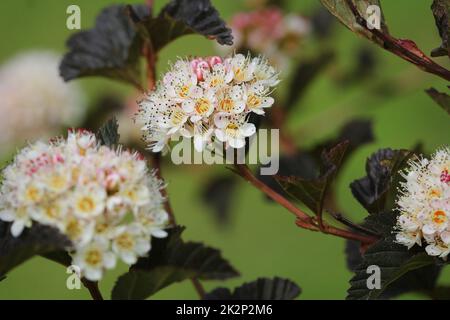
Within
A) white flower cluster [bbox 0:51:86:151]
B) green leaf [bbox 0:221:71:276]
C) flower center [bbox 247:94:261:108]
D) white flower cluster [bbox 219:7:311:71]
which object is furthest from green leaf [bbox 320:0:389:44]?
white flower cluster [bbox 0:51:86:151]

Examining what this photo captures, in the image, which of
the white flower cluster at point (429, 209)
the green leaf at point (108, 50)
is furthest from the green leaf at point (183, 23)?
the white flower cluster at point (429, 209)

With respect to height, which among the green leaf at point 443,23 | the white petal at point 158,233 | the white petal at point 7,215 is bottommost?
the white petal at point 158,233

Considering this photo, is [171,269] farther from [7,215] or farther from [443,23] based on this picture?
[443,23]

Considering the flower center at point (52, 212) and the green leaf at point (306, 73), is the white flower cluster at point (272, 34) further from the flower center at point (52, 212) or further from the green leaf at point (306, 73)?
the flower center at point (52, 212)

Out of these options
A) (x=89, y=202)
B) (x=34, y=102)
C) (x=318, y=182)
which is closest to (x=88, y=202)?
(x=89, y=202)

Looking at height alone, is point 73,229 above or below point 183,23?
below

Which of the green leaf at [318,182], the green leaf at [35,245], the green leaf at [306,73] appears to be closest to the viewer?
the green leaf at [35,245]
